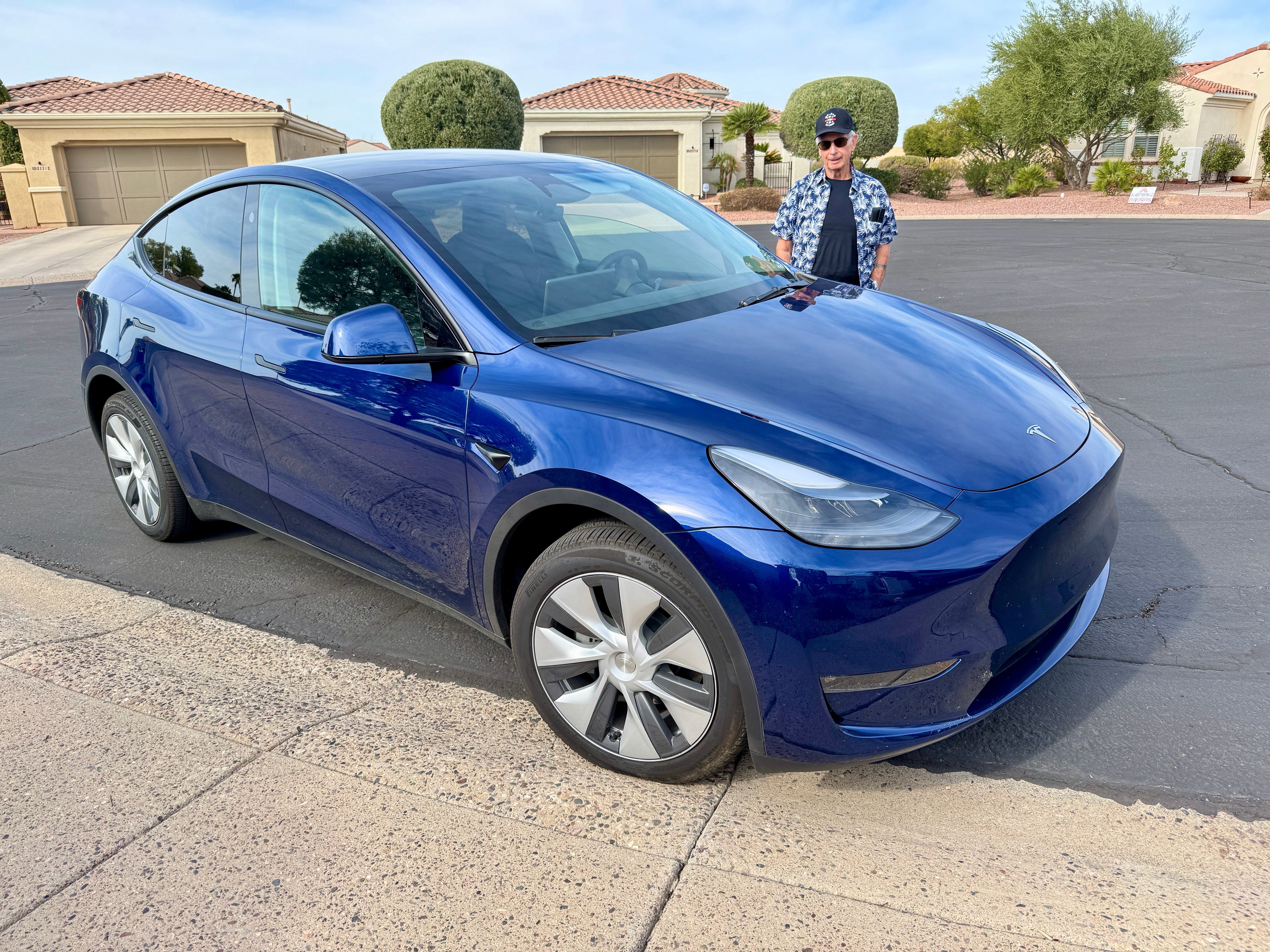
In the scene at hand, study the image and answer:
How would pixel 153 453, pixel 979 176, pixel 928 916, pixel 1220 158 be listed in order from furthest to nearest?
pixel 1220 158 → pixel 979 176 → pixel 153 453 → pixel 928 916

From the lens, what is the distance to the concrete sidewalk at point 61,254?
1819 centimetres

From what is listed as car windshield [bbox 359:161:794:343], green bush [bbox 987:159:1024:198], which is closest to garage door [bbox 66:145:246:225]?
green bush [bbox 987:159:1024:198]

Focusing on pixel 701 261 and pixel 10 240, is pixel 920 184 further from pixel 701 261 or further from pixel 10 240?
pixel 701 261

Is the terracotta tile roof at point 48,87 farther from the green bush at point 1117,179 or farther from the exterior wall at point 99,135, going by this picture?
the green bush at point 1117,179

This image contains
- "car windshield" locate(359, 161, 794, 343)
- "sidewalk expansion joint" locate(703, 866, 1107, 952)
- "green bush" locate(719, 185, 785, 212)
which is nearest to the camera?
"sidewalk expansion joint" locate(703, 866, 1107, 952)

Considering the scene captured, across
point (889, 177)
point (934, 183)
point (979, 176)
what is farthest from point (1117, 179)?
point (889, 177)

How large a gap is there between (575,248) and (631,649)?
153 centimetres

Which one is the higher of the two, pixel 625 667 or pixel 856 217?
pixel 856 217

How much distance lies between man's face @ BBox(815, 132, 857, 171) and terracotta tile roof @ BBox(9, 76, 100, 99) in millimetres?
37884

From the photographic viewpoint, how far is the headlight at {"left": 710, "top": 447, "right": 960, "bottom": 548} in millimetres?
2107

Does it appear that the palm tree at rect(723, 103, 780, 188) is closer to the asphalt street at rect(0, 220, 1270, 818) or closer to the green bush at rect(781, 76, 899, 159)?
the green bush at rect(781, 76, 899, 159)

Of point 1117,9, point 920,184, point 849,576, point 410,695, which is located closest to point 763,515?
point 849,576

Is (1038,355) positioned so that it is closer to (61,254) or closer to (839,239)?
(839,239)

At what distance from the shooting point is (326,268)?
3.18 m
